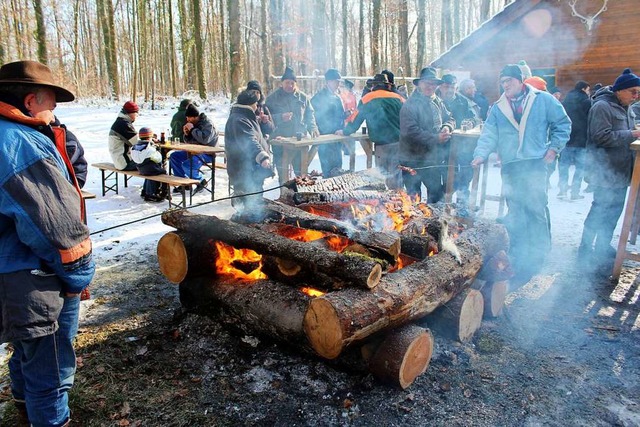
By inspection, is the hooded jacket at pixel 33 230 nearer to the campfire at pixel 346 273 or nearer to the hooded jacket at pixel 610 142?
the campfire at pixel 346 273

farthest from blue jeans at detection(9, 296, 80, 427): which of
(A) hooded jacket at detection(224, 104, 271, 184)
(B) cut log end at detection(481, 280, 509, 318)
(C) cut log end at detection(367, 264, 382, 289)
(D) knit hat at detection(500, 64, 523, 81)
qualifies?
(D) knit hat at detection(500, 64, 523, 81)

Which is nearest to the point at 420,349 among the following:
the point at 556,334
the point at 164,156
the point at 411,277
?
the point at 411,277

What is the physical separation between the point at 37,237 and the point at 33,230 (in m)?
0.04

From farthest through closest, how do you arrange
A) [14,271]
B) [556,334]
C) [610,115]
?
[610,115] → [556,334] → [14,271]

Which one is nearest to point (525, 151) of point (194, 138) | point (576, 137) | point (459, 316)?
point (459, 316)

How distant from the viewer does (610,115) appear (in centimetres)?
575

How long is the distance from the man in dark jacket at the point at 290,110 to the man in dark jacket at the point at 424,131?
6.73 ft

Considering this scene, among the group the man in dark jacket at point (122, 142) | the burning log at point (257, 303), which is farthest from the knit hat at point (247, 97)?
the man in dark jacket at point (122, 142)

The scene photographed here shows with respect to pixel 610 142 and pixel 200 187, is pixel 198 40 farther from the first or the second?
pixel 610 142

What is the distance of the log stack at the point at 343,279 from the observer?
3166 mm

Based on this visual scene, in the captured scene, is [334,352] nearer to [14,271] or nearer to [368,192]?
[14,271]

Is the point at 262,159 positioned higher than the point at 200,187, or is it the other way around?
the point at 262,159

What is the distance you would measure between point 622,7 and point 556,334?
1265 centimetres

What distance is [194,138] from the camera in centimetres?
914
